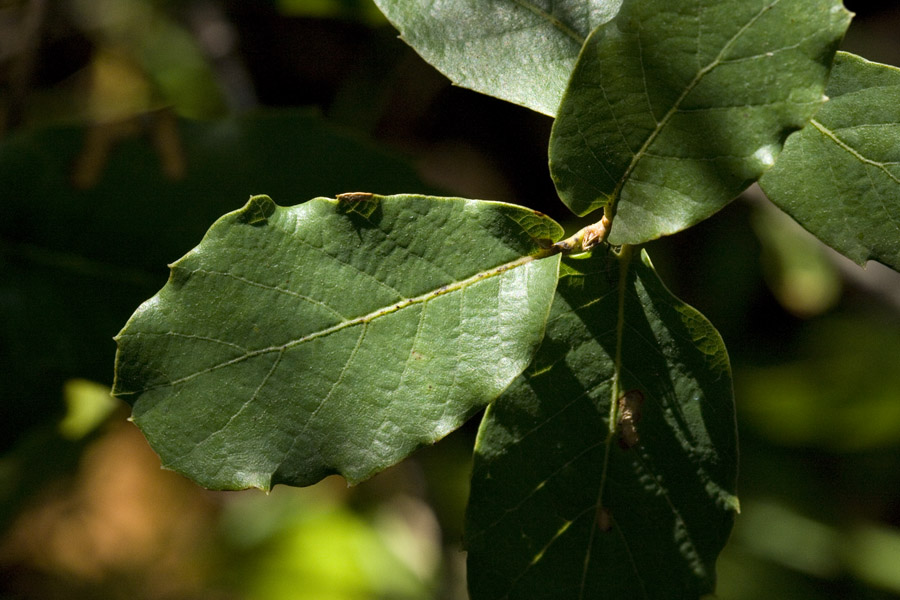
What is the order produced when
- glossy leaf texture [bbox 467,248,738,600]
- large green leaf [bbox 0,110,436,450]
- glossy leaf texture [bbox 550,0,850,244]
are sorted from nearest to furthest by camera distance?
glossy leaf texture [bbox 550,0,850,244] < glossy leaf texture [bbox 467,248,738,600] < large green leaf [bbox 0,110,436,450]

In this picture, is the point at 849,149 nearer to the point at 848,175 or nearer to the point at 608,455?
the point at 848,175

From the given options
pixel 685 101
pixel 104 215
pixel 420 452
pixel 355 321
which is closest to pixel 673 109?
pixel 685 101

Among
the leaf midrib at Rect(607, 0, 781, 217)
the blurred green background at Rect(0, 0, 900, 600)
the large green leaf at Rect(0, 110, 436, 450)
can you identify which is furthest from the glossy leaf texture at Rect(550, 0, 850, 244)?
the blurred green background at Rect(0, 0, 900, 600)

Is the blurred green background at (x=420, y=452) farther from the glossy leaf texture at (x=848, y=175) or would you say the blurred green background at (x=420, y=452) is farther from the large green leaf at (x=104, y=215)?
the glossy leaf texture at (x=848, y=175)

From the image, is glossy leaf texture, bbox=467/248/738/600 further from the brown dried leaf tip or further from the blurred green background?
the blurred green background

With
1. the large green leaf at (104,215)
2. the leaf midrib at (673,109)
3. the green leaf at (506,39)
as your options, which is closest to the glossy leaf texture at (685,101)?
the leaf midrib at (673,109)

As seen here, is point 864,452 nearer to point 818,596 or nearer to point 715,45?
point 818,596
